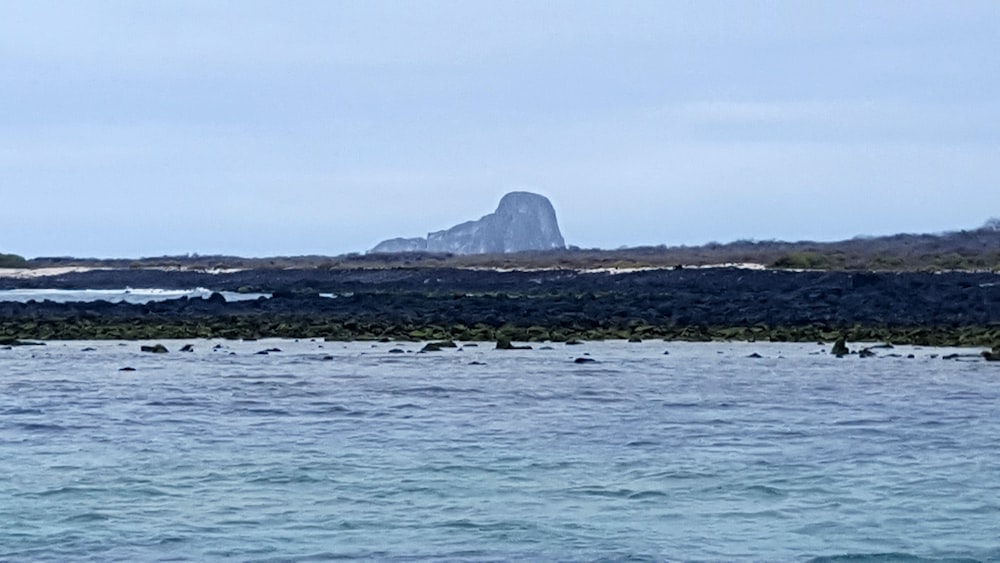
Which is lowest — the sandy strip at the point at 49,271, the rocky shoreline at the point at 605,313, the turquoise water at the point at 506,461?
the turquoise water at the point at 506,461

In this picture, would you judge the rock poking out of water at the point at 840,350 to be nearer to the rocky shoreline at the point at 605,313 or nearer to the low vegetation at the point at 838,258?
the rocky shoreline at the point at 605,313

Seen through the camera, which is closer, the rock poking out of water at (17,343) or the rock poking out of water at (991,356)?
the rock poking out of water at (991,356)

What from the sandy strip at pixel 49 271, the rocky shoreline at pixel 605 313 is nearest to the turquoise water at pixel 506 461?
the rocky shoreline at pixel 605 313

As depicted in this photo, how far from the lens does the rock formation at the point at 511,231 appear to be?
A: 15288 cm

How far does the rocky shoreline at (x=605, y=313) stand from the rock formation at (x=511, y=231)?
314 feet

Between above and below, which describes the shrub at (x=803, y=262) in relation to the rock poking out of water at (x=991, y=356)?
above

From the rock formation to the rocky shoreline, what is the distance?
314 ft

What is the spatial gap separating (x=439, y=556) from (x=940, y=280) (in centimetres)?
3891

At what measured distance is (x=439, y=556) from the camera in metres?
11.5

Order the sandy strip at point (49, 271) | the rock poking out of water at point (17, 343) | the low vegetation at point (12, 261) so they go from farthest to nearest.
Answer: the low vegetation at point (12, 261) → the sandy strip at point (49, 271) → the rock poking out of water at point (17, 343)

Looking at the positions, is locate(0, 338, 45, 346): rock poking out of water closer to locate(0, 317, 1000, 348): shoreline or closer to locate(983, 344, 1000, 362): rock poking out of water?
locate(0, 317, 1000, 348): shoreline

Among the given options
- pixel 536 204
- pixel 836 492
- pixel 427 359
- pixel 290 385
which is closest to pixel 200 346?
pixel 427 359

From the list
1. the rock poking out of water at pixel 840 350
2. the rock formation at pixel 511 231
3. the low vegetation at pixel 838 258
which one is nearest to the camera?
the rock poking out of water at pixel 840 350

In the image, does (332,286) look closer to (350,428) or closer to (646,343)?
(646,343)
